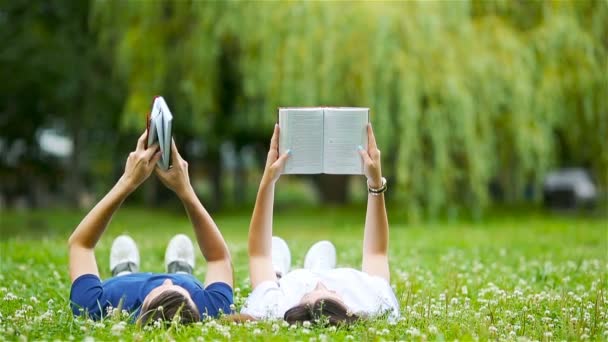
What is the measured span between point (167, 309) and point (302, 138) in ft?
4.11

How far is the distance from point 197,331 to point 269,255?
3.16 ft

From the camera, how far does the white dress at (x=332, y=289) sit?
4148 millimetres

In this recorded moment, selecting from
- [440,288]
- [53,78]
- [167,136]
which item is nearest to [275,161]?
[167,136]

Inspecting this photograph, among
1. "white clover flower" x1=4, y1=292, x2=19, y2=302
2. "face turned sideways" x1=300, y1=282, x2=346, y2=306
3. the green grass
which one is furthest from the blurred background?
"face turned sideways" x1=300, y1=282, x2=346, y2=306

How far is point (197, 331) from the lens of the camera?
12.3 ft

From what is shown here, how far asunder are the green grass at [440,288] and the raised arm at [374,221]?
1.04 feet

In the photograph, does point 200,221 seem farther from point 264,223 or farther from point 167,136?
point 167,136

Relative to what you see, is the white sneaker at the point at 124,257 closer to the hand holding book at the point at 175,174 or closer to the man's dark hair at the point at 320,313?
the hand holding book at the point at 175,174

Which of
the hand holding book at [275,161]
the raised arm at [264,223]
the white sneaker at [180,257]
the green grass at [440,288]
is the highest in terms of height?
the hand holding book at [275,161]

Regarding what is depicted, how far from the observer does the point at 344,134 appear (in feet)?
14.4

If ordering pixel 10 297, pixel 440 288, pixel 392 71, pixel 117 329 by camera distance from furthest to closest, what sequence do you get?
pixel 392 71, pixel 440 288, pixel 10 297, pixel 117 329

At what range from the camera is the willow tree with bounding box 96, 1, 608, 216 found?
11977 mm

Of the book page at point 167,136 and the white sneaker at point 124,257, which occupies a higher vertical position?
the book page at point 167,136

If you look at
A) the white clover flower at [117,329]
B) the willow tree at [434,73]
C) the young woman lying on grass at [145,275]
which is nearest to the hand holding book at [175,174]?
the young woman lying on grass at [145,275]
